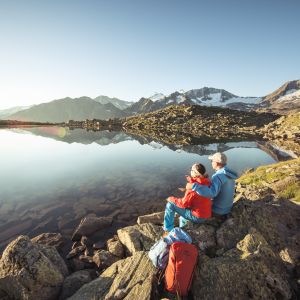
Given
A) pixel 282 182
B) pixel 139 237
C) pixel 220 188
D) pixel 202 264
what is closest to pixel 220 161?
pixel 220 188

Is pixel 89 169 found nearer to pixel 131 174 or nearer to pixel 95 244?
pixel 131 174

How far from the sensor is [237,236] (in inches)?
429

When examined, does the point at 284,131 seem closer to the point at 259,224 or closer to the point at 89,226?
the point at 259,224

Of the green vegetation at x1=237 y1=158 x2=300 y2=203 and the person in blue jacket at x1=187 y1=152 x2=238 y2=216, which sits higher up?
the person in blue jacket at x1=187 y1=152 x2=238 y2=216

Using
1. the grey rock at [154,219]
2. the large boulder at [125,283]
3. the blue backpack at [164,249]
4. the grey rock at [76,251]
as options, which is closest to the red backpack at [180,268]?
the blue backpack at [164,249]

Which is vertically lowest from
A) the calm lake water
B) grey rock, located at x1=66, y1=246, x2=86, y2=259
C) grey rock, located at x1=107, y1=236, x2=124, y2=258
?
the calm lake water

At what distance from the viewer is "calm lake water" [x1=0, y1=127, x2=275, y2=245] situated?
19169 millimetres

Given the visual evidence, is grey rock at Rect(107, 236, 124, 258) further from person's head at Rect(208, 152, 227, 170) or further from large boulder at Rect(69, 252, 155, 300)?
person's head at Rect(208, 152, 227, 170)

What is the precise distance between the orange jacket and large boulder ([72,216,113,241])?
7.16 meters

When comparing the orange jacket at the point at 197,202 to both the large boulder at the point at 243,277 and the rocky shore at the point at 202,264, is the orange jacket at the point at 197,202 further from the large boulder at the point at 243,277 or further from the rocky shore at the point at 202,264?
the large boulder at the point at 243,277

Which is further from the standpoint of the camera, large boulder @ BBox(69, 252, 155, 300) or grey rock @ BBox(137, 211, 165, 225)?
grey rock @ BBox(137, 211, 165, 225)

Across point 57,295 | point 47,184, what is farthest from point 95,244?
point 47,184

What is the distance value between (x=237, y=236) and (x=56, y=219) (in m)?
12.5

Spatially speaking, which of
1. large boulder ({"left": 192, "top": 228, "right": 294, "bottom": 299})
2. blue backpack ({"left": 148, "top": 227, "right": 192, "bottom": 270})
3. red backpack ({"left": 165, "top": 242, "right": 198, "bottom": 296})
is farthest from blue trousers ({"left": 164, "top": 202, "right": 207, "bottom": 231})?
red backpack ({"left": 165, "top": 242, "right": 198, "bottom": 296})
